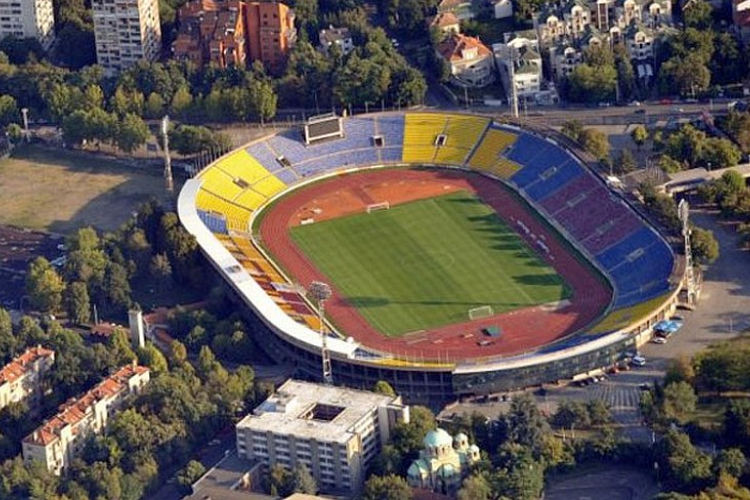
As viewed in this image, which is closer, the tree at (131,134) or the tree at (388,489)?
the tree at (388,489)

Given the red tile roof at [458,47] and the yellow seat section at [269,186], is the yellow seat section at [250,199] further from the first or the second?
the red tile roof at [458,47]

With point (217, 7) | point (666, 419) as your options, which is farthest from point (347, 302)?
point (217, 7)

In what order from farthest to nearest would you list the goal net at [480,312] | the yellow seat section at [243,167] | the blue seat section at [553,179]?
the yellow seat section at [243,167] → the blue seat section at [553,179] → the goal net at [480,312]

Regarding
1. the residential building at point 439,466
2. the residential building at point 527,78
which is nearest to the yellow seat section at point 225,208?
the residential building at point 527,78

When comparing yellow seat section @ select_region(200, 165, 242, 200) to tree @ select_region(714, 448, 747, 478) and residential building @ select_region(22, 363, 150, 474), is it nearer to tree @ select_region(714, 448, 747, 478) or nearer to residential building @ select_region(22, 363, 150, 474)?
residential building @ select_region(22, 363, 150, 474)

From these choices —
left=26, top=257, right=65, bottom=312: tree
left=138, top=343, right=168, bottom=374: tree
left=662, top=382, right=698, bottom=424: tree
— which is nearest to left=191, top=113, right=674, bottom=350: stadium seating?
left=138, top=343, right=168, bottom=374: tree

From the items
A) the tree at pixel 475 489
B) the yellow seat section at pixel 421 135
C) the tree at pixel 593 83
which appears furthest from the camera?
the tree at pixel 593 83
